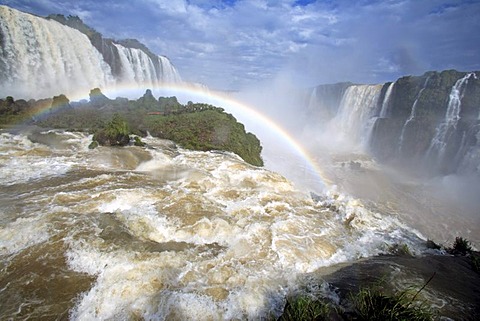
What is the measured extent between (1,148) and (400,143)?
3761 cm

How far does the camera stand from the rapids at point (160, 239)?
4.93 metres

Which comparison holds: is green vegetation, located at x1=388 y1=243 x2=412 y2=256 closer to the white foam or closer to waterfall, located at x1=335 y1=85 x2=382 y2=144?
the white foam

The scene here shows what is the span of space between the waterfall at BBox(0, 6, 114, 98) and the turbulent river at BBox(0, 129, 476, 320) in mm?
18351

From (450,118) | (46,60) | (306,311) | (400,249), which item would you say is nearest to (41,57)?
(46,60)

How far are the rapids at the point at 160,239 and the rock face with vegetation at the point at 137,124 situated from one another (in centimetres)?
501

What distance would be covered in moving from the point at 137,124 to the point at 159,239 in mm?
20072

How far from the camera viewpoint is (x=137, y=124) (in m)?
25.1

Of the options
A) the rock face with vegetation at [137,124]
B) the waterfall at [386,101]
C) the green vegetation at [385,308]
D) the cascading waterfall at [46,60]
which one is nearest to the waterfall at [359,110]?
the waterfall at [386,101]

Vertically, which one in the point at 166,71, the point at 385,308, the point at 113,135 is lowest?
the point at 113,135

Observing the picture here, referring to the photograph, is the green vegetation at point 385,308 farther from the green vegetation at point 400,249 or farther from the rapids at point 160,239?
the green vegetation at point 400,249

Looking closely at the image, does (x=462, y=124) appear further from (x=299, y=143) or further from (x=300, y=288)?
(x=300, y=288)

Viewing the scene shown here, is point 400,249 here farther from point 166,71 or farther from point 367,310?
point 166,71

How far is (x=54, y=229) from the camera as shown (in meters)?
6.76

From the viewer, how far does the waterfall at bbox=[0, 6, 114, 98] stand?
25000 millimetres
